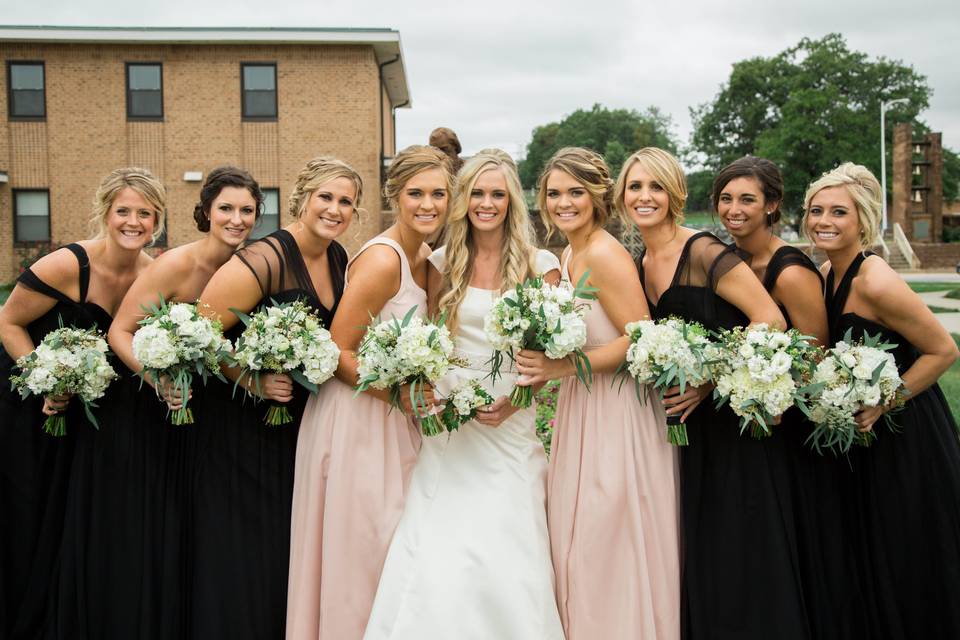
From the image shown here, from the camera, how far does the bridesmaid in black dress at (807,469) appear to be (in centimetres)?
424

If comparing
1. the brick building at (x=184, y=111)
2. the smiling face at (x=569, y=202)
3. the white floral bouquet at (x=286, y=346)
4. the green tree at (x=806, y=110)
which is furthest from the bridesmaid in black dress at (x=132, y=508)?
the green tree at (x=806, y=110)

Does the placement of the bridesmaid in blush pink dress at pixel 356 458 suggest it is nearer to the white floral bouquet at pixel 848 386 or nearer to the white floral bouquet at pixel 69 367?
the white floral bouquet at pixel 69 367

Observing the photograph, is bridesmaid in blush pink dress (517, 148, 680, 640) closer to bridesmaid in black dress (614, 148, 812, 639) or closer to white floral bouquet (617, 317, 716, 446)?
bridesmaid in black dress (614, 148, 812, 639)

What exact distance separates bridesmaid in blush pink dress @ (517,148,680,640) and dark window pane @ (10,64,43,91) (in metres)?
27.7

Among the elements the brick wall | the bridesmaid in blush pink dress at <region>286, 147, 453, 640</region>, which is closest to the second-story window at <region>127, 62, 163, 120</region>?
the brick wall

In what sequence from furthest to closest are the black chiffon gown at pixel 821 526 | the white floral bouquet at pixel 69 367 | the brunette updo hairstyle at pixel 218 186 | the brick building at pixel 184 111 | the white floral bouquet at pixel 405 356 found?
1. the brick building at pixel 184 111
2. the brunette updo hairstyle at pixel 218 186
3. the white floral bouquet at pixel 69 367
4. the black chiffon gown at pixel 821 526
5. the white floral bouquet at pixel 405 356

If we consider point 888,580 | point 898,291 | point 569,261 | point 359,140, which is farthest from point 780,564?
point 359,140

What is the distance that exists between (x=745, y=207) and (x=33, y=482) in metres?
4.81

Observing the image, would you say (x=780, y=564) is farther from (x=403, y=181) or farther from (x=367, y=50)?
(x=367, y=50)

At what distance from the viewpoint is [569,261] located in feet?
16.0

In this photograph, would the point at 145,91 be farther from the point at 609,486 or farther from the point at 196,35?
the point at 609,486

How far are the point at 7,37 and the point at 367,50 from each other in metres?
12.0

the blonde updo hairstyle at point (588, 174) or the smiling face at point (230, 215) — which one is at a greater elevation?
the blonde updo hairstyle at point (588, 174)

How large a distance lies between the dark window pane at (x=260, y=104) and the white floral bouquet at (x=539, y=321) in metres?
24.2
